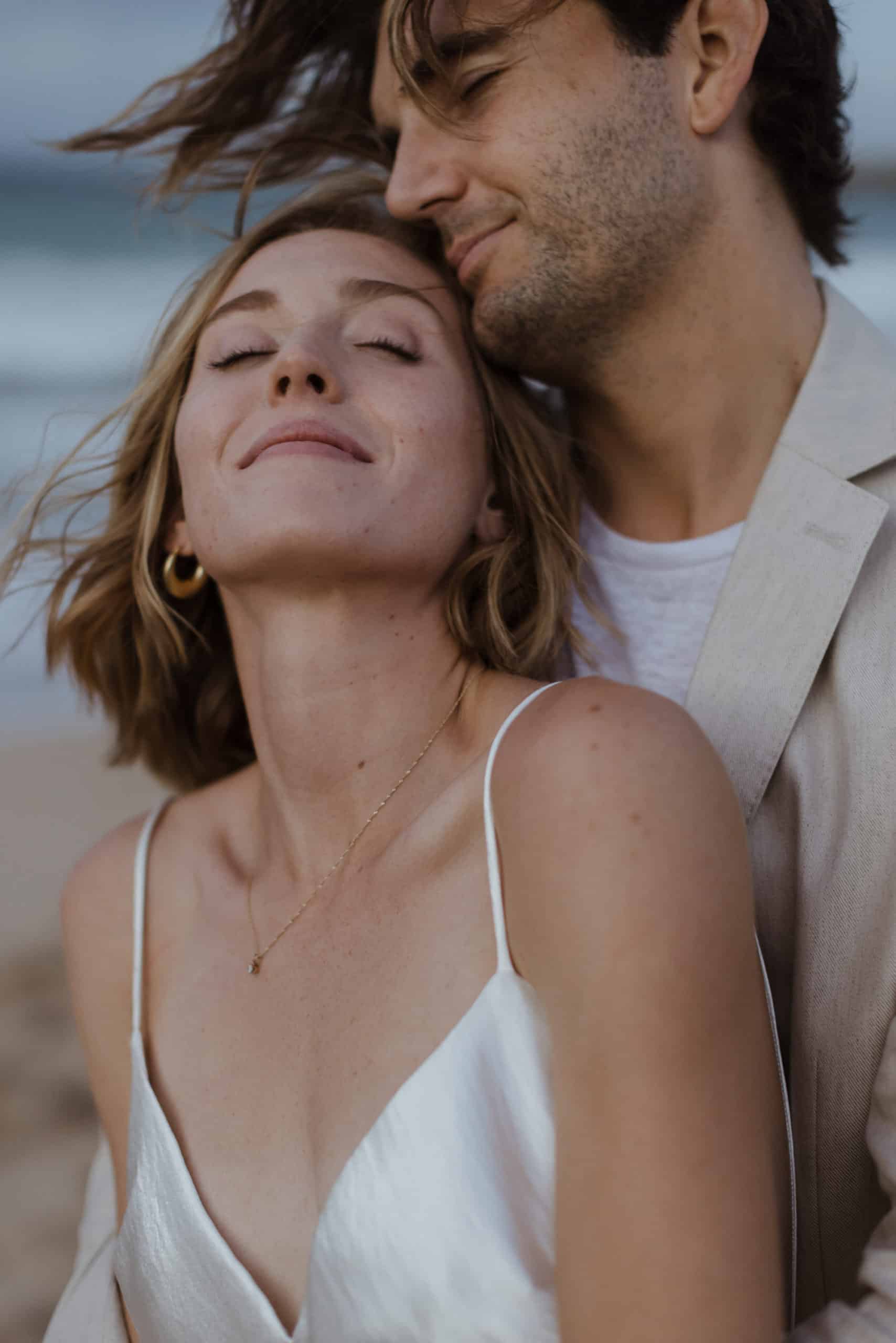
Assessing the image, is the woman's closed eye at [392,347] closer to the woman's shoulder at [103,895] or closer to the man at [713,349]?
the man at [713,349]

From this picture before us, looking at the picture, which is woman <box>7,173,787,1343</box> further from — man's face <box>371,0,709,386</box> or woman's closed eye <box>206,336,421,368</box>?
man's face <box>371,0,709,386</box>

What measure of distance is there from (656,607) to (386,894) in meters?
0.87

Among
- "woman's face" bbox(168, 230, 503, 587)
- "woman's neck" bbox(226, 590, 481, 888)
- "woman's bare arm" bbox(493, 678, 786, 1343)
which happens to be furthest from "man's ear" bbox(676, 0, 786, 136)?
"woman's bare arm" bbox(493, 678, 786, 1343)

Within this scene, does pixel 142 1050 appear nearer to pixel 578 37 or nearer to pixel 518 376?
pixel 518 376

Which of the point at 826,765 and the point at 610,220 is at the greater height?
the point at 610,220

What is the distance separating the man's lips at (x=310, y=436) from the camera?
1.83 meters

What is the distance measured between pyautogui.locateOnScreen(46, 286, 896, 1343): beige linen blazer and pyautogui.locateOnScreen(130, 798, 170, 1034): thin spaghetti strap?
→ 405 millimetres

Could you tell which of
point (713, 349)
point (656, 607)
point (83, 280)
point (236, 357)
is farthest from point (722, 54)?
point (83, 280)

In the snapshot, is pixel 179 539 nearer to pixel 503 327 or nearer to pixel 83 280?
pixel 503 327

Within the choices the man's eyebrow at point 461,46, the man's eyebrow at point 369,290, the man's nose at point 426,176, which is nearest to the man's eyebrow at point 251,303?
the man's eyebrow at point 369,290

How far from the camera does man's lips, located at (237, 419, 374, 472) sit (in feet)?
5.99

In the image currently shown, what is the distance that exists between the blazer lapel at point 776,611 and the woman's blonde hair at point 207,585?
27 cm

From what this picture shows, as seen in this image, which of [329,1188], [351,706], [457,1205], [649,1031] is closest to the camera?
[649,1031]

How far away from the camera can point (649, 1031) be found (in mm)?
1382
